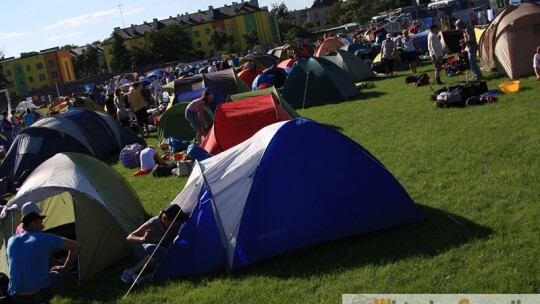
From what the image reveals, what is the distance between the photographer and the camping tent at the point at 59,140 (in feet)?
45.6

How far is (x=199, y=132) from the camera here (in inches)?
516

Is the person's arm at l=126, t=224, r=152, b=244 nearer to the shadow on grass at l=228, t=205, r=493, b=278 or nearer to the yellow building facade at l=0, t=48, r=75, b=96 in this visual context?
the shadow on grass at l=228, t=205, r=493, b=278

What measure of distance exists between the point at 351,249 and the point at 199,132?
7.39 metres

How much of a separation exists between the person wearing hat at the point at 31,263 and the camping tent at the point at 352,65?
15.6 metres

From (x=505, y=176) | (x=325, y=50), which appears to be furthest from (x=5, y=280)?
(x=325, y=50)

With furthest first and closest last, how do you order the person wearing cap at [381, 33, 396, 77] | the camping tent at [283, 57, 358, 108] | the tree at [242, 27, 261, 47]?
the tree at [242, 27, 261, 47] < the person wearing cap at [381, 33, 396, 77] < the camping tent at [283, 57, 358, 108]

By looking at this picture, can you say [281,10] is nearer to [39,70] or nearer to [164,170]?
[39,70]

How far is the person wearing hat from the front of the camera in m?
5.94

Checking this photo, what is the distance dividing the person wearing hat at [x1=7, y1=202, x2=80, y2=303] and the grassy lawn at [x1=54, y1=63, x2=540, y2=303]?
708 mm

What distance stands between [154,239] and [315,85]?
11.2m

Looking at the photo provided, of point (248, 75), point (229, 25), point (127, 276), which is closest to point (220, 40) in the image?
point (229, 25)

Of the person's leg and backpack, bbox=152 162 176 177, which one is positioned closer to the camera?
backpack, bbox=152 162 176 177

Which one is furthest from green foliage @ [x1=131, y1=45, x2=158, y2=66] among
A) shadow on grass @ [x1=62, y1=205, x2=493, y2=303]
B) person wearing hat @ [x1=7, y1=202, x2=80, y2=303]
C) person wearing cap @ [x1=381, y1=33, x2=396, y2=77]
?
person wearing hat @ [x1=7, y1=202, x2=80, y2=303]

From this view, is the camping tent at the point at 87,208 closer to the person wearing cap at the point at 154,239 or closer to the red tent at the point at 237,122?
the person wearing cap at the point at 154,239
